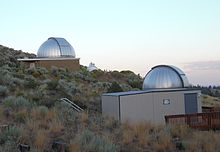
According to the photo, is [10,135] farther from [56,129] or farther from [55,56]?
[55,56]

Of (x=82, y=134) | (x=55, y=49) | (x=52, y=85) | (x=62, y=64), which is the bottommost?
(x=82, y=134)

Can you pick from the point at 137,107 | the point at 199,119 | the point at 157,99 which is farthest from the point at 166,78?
the point at 199,119

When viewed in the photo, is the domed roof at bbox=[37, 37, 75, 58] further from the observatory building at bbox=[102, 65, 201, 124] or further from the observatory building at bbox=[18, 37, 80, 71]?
the observatory building at bbox=[102, 65, 201, 124]

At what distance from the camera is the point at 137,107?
21.9 metres

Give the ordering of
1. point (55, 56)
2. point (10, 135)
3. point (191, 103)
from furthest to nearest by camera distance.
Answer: point (55, 56)
point (191, 103)
point (10, 135)

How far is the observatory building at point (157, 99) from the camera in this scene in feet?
70.9

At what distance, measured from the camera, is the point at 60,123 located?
13.6 m

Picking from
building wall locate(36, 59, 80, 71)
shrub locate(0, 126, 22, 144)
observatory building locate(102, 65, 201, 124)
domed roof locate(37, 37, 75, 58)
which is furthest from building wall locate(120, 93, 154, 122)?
domed roof locate(37, 37, 75, 58)

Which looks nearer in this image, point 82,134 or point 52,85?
point 82,134

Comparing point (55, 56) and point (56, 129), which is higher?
point (55, 56)

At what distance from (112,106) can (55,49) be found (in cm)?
2577

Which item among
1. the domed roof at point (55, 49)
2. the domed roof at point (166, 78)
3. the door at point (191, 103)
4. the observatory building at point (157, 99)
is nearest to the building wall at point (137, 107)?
the observatory building at point (157, 99)

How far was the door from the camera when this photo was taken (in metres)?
23.4

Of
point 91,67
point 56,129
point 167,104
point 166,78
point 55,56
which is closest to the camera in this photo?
point 56,129
